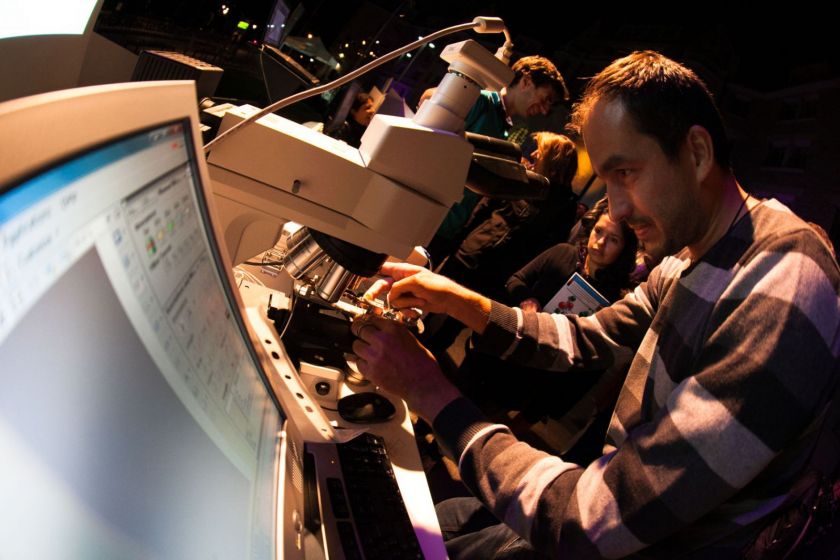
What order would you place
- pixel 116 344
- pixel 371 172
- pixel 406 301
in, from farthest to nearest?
pixel 406 301
pixel 371 172
pixel 116 344

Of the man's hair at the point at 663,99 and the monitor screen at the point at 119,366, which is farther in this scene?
the man's hair at the point at 663,99

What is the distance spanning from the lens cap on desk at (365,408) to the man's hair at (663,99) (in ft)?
2.40

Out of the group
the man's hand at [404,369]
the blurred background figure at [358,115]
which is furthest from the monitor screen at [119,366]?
the blurred background figure at [358,115]

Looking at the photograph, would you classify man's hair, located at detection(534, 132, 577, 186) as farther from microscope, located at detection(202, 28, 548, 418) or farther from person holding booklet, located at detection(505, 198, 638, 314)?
microscope, located at detection(202, 28, 548, 418)

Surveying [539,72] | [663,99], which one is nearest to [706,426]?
[663,99]

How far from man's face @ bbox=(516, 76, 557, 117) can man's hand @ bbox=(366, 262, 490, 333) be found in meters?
1.70

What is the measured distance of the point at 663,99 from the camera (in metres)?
0.86

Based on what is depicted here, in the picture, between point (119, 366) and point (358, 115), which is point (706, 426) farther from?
point (358, 115)

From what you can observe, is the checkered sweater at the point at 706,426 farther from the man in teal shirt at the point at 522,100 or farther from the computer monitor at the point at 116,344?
the man in teal shirt at the point at 522,100

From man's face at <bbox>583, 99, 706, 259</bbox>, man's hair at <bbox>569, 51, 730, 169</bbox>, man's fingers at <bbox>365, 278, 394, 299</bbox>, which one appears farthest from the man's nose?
man's fingers at <bbox>365, 278, 394, 299</bbox>

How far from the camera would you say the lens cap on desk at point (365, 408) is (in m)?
1.01

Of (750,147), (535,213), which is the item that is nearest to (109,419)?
(535,213)

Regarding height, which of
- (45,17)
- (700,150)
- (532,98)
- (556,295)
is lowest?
(556,295)

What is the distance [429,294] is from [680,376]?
54 cm
